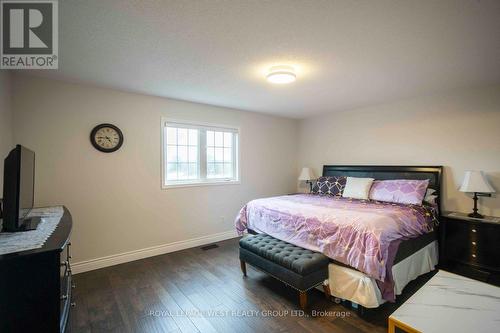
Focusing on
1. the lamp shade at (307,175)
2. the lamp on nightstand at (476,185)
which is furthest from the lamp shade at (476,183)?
the lamp shade at (307,175)

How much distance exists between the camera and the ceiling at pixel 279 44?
4.91ft

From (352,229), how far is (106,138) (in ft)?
10.2

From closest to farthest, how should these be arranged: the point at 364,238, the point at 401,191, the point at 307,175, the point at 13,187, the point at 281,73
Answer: the point at 13,187, the point at 364,238, the point at 281,73, the point at 401,191, the point at 307,175

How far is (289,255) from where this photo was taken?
2.28 metres

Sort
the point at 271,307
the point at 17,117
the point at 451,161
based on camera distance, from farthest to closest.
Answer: the point at 451,161, the point at 17,117, the point at 271,307

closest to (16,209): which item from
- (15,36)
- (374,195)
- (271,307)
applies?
(15,36)

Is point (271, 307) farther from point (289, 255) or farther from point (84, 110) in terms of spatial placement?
point (84, 110)

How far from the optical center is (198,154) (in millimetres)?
3928

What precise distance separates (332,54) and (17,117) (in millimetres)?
3353

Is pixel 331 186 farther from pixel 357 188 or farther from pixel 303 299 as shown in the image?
pixel 303 299

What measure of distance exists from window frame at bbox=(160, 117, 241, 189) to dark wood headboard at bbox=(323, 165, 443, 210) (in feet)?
5.89

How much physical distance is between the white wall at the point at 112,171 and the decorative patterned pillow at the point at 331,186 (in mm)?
1474

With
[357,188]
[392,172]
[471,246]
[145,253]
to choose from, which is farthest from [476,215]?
[145,253]

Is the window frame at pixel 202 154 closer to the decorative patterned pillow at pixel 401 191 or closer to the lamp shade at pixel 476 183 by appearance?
the decorative patterned pillow at pixel 401 191
